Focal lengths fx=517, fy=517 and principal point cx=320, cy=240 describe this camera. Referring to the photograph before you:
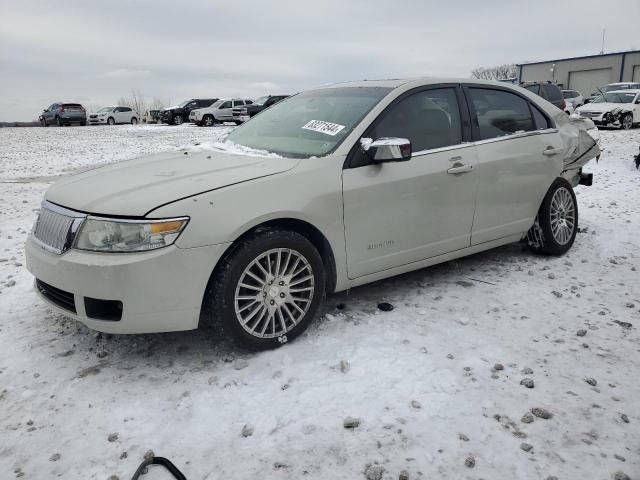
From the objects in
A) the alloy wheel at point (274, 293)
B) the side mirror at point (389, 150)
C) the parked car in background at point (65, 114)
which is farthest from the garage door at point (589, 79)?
the alloy wheel at point (274, 293)

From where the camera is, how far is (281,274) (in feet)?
10.6

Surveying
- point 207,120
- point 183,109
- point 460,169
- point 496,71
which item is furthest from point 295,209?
point 496,71

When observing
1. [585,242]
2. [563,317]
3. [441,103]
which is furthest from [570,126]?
[563,317]

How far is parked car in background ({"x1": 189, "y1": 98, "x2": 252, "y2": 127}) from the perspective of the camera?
94.3ft

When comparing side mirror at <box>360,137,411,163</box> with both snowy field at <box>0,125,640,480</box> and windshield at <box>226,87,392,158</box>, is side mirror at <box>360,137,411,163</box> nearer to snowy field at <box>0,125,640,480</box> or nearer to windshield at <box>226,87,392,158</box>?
windshield at <box>226,87,392,158</box>

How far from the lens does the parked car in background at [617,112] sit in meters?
18.6

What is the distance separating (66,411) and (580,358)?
2.95 meters

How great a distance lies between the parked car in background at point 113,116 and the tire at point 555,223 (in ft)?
120

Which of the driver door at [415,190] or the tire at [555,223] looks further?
the tire at [555,223]

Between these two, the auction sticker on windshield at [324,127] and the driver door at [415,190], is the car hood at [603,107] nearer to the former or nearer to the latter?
the driver door at [415,190]

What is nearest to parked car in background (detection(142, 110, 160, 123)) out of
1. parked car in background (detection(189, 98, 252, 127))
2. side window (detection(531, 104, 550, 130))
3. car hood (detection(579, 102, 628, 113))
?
parked car in background (detection(189, 98, 252, 127))

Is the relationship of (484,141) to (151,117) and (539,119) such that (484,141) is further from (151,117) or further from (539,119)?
(151,117)

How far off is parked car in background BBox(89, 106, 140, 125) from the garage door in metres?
36.9

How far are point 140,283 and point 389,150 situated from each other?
5.71 ft
